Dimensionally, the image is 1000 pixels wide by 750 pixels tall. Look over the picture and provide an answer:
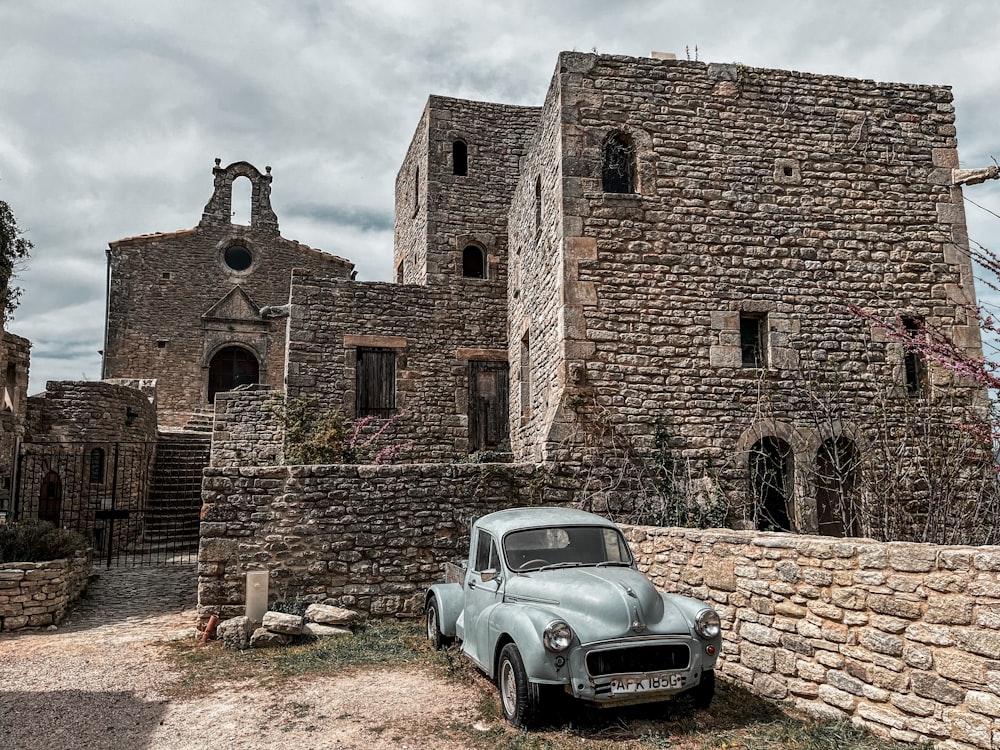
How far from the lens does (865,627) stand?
4527 mm

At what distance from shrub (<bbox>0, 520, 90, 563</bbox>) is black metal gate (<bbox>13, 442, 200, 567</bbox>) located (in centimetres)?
384

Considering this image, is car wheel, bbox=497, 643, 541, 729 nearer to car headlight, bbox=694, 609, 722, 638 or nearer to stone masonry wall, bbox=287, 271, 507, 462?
car headlight, bbox=694, 609, 722, 638

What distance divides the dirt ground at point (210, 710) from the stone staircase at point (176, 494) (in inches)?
332

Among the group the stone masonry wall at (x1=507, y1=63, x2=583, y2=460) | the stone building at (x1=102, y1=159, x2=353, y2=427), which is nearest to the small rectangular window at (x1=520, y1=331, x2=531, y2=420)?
the stone masonry wall at (x1=507, y1=63, x2=583, y2=460)

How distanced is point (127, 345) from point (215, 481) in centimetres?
1716

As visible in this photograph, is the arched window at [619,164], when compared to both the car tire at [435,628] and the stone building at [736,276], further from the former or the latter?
the car tire at [435,628]

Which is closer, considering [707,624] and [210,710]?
[707,624]

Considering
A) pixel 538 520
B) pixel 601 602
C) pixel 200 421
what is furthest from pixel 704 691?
pixel 200 421

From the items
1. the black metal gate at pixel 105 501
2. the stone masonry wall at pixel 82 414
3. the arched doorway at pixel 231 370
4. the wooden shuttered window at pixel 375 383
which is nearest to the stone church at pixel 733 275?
the wooden shuttered window at pixel 375 383

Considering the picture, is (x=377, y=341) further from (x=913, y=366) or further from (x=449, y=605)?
(x=913, y=366)

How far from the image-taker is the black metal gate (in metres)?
13.7

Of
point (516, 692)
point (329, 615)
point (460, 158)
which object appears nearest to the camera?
point (516, 692)

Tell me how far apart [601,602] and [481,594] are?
1.34m

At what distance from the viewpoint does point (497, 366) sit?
45.9 feet
